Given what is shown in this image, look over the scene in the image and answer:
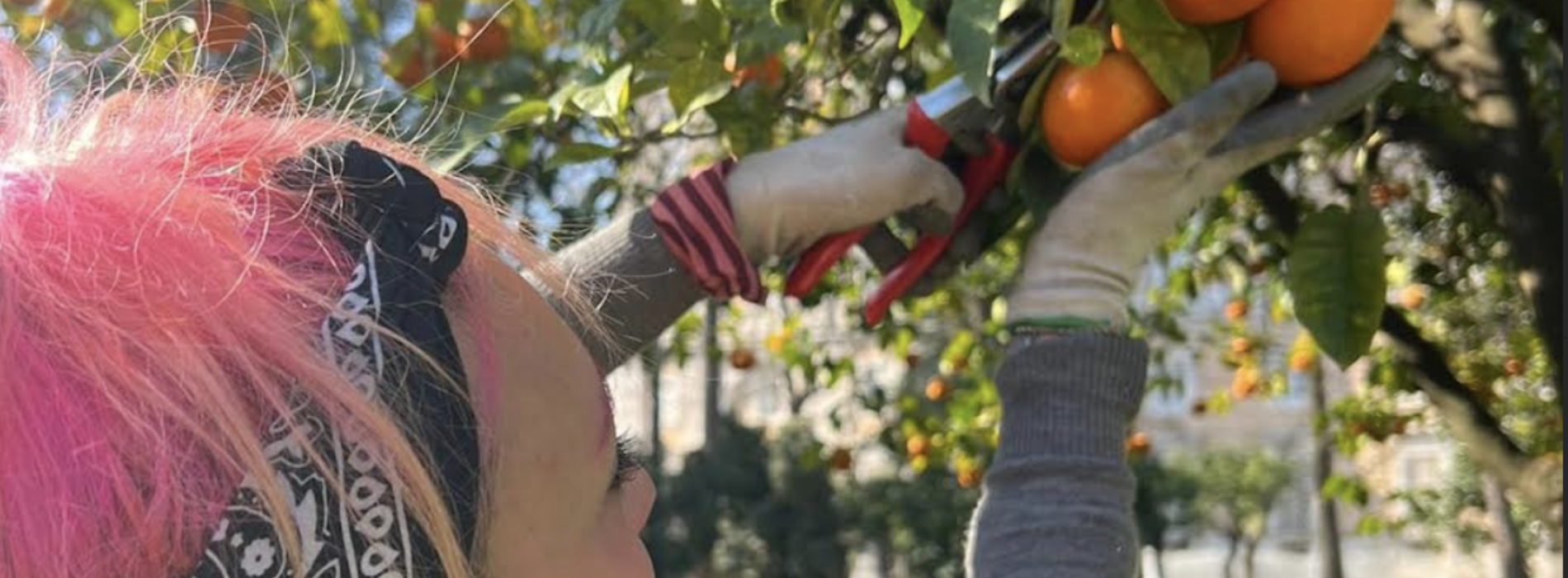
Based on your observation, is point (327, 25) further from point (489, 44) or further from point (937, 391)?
point (937, 391)

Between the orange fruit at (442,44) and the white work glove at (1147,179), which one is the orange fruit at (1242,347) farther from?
the white work glove at (1147,179)

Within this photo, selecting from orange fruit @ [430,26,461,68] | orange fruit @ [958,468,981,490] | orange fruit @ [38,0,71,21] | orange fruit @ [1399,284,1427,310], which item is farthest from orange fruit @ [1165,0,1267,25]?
orange fruit @ [1399,284,1427,310]

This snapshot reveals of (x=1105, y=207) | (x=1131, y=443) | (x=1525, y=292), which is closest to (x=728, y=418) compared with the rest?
(x=1131, y=443)

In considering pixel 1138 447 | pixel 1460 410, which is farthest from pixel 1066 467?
pixel 1138 447

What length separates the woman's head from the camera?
57cm

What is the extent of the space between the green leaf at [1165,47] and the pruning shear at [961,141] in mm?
59

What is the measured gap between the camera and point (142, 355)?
59cm

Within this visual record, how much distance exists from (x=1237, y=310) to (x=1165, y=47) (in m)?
2.82

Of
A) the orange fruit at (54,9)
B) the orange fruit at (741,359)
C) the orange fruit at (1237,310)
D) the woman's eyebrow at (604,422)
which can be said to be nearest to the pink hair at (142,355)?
the woman's eyebrow at (604,422)

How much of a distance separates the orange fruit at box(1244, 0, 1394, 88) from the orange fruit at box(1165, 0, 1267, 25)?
1.2 inches

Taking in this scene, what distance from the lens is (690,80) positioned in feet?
3.97

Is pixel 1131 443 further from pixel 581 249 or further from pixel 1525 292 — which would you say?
pixel 581 249

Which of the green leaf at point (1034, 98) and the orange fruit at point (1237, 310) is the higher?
the green leaf at point (1034, 98)

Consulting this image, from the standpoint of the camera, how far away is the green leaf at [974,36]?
85cm
